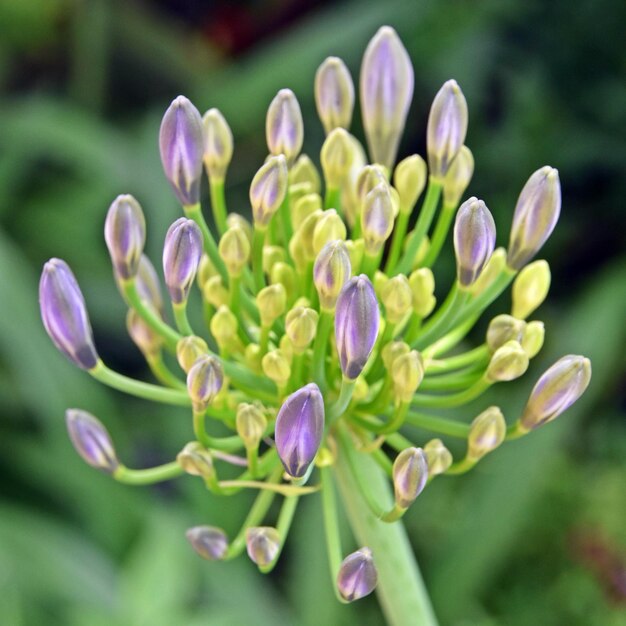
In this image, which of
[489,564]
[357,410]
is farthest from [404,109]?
[489,564]

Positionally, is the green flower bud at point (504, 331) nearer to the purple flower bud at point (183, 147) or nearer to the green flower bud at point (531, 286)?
the green flower bud at point (531, 286)

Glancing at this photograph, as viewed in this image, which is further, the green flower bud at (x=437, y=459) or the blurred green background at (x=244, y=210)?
the blurred green background at (x=244, y=210)

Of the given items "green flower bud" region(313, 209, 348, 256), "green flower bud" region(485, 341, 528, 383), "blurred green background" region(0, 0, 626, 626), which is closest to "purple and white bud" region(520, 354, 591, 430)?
"green flower bud" region(485, 341, 528, 383)

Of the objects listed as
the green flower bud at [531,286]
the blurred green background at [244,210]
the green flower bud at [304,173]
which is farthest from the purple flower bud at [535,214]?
the blurred green background at [244,210]

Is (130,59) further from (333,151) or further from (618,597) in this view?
(333,151)

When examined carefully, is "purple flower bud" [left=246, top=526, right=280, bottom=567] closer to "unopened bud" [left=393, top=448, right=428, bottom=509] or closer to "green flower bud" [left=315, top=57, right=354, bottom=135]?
"unopened bud" [left=393, top=448, right=428, bottom=509]
